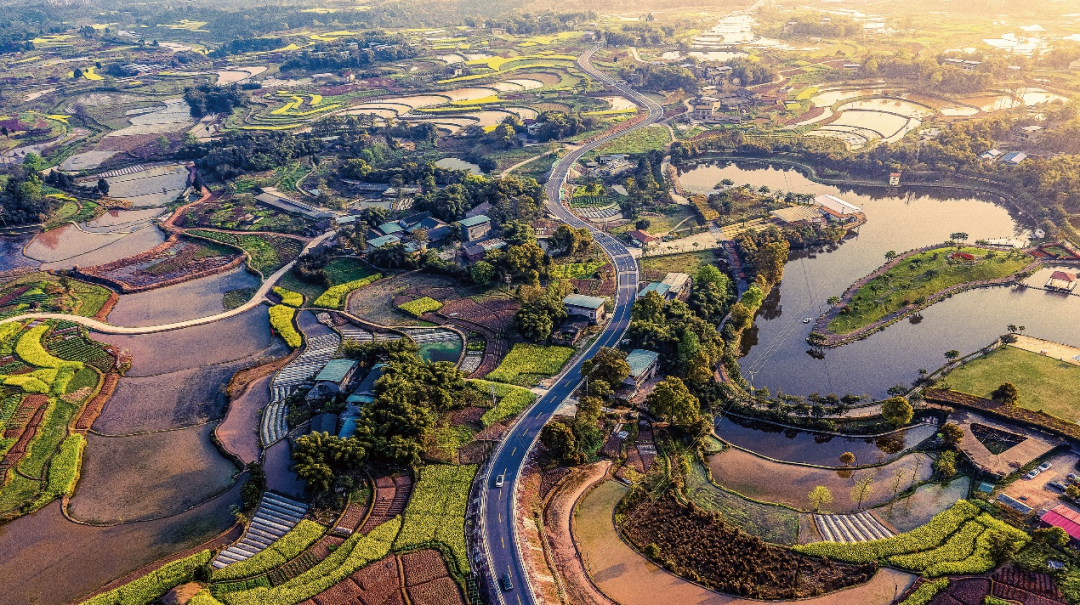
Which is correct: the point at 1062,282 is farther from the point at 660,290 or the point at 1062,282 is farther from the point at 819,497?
the point at 819,497

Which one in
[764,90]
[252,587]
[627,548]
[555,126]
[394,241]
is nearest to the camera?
[252,587]

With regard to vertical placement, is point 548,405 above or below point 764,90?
below

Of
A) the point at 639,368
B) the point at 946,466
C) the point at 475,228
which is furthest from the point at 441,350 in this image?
the point at 946,466

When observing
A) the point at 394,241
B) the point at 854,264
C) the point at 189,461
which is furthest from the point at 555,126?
the point at 189,461

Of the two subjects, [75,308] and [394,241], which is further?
[394,241]

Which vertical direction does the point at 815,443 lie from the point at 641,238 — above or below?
below

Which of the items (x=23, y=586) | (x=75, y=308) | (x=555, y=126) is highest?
(x=555, y=126)

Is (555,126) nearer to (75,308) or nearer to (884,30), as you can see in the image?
(75,308)
